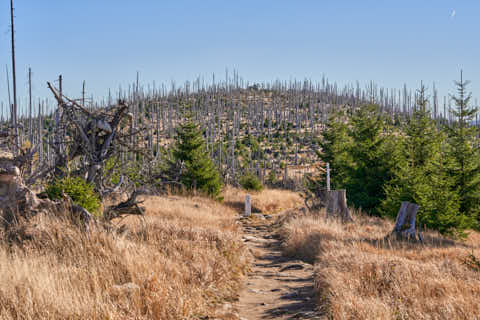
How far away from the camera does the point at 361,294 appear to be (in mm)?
5449

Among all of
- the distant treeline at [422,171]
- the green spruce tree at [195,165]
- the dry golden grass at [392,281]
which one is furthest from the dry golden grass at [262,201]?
the dry golden grass at [392,281]

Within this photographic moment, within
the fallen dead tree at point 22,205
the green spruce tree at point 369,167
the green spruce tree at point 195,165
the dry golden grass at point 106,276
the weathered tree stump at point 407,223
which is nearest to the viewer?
the dry golden grass at point 106,276

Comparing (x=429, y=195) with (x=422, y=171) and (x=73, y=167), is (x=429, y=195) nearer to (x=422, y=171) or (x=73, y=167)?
(x=422, y=171)

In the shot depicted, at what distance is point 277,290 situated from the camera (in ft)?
23.2

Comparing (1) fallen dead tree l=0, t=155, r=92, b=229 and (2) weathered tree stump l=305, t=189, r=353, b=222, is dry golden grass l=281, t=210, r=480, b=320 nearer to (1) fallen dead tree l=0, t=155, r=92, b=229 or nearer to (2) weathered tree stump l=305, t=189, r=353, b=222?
(2) weathered tree stump l=305, t=189, r=353, b=222

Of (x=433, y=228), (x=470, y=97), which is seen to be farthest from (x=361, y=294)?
(x=470, y=97)

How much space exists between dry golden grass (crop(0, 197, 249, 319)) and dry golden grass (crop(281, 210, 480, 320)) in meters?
1.79

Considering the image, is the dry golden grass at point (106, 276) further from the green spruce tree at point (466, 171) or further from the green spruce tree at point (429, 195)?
the green spruce tree at point (466, 171)

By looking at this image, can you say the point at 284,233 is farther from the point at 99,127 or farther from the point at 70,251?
the point at 70,251

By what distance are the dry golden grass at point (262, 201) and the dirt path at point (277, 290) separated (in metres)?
12.0

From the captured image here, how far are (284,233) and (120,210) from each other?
23.4ft

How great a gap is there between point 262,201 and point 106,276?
2060 centimetres

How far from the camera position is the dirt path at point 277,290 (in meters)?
5.73

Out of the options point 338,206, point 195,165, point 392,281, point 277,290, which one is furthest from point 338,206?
point 195,165
